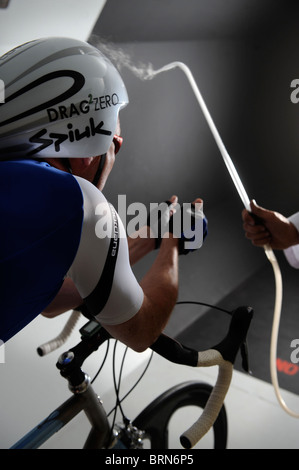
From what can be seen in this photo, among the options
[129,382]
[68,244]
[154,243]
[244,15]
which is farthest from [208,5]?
[68,244]

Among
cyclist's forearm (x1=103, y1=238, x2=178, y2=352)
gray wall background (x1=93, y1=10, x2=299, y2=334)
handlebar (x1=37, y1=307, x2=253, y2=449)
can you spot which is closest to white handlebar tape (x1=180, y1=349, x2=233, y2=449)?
handlebar (x1=37, y1=307, x2=253, y2=449)

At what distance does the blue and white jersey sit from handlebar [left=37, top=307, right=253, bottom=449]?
187 mm

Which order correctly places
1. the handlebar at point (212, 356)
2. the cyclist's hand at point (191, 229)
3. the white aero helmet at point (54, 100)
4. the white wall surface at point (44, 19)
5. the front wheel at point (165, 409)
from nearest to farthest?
1. the white aero helmet at point (54, 100)
2. the handlebar at point (212, 356)
3. the cyclist's hand at point (191, 229)
4. the front wheel at point (165, 409)
5. the white wall surface at point (44, 19)

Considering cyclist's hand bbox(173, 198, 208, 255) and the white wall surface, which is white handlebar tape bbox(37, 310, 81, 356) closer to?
cyclist's hand bbox(173, 198, 208, 255)

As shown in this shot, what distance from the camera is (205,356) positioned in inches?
39.1

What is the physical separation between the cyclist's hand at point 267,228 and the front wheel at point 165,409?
56 centimetres

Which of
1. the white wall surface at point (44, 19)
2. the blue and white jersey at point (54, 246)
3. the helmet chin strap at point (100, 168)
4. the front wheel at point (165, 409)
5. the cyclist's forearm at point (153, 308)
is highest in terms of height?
the white wall surface at point (44, 19)

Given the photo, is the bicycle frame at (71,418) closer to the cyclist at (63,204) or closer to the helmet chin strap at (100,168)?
the cyclist at (63,204)

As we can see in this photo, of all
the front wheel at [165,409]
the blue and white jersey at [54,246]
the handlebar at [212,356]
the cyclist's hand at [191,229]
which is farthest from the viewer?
the front wheel at [165,409]

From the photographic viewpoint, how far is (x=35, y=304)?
822 millimetres

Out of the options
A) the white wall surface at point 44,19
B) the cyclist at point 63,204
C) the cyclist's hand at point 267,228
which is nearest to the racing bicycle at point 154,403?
the cyclist at point 63,204

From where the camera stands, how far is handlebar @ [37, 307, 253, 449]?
98cm

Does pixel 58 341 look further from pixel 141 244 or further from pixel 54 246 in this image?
pixel 54 246

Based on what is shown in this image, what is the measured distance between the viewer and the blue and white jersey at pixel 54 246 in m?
0.76
